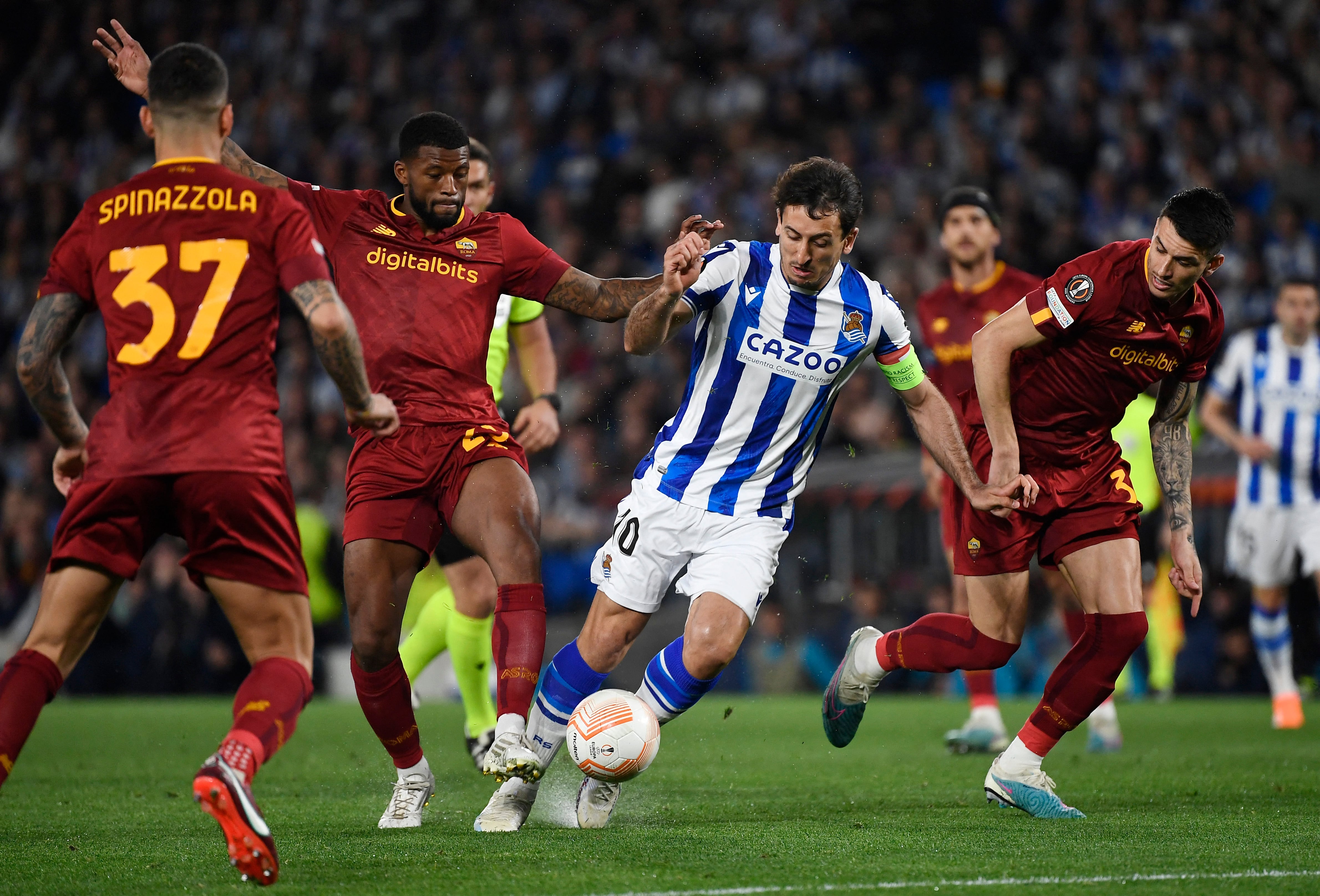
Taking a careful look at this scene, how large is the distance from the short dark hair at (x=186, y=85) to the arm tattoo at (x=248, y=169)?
123 cm

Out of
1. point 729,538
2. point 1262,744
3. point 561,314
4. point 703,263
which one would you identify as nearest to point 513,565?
point 729,538

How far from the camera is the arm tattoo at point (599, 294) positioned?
5176mm

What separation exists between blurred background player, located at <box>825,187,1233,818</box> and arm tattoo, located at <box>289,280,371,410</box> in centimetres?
257

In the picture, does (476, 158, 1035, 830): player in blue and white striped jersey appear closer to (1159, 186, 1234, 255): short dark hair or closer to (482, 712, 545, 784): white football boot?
(482, 712, 545, 784): white football boot

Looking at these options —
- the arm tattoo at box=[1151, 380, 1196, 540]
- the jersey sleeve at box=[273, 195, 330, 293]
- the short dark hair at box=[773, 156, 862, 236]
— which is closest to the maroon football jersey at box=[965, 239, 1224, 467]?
the arm tattoo at box=[1151, 380, 1196, 540]

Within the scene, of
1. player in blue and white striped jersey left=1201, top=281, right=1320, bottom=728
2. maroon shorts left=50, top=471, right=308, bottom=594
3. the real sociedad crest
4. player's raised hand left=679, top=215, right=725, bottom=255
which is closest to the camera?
maroon shorts left=50, top=471, right=308, bottom=594

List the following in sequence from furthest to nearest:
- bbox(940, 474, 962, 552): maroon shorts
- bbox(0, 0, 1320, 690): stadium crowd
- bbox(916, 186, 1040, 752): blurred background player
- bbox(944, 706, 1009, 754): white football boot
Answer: bbox(0, 0, 1320, 690): stadium crowd
bbox(916, 186, 1040, 752): blurred background player
bbox(944, 706, 1009, 754): white football boot
bbox(940, 474, 962, 552): maroon shorts

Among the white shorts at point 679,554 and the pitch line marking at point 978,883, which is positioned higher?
the white shorts at point 679,554

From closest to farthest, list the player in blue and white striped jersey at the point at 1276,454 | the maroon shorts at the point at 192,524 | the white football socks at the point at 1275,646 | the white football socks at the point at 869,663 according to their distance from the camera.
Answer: the maroon shorts at the point at 192,524
the white football socks at the point at 869,663
the white football socks at the point at 1275,646
the player in blue and white striped jersey at the point at 1276,454

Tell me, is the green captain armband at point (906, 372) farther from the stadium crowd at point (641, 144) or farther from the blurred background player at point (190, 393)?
the stadium crowd at point (641, 144)

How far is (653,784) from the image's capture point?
640cm

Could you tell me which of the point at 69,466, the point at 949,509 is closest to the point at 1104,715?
the point at 949,509

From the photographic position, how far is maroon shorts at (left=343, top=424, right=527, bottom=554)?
5.06 meters

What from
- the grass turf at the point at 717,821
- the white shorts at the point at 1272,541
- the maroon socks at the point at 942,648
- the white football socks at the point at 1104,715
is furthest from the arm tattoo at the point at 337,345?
the white shorts at the point at 1272,541
